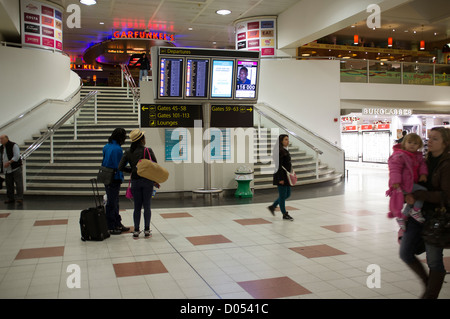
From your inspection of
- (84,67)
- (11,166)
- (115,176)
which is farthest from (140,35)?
(115,176)

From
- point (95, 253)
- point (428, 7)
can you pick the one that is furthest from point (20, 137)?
point (428, 7)

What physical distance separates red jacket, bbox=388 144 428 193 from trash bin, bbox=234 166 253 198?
20.5ft

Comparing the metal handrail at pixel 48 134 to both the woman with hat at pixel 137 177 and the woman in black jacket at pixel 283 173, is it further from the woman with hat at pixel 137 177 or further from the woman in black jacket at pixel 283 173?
the woman in black jacket at pixel 283 173

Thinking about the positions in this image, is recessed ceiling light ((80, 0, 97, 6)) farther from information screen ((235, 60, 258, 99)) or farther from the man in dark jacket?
information screen ((235, 60, 258, 99))

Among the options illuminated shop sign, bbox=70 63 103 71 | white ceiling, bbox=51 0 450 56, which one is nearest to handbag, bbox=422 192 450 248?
white ceiling, bbox=51 0 450 56

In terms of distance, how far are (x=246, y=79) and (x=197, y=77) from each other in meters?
1.11

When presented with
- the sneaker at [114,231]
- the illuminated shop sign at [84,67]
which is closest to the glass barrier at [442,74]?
the sneaker at [114,231]

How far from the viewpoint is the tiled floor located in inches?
147

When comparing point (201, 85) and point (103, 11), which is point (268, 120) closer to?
point (201, 85)

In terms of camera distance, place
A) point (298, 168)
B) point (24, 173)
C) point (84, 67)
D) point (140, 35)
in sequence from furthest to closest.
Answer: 1. point (84, 67)
2. point (140, 35)
3. point (298, 168)
4. point (24, 173)

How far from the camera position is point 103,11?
15258 mm

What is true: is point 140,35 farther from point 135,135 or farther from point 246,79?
point 135,135

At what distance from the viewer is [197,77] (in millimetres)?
9047

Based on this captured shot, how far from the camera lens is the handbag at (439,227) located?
307 cm
